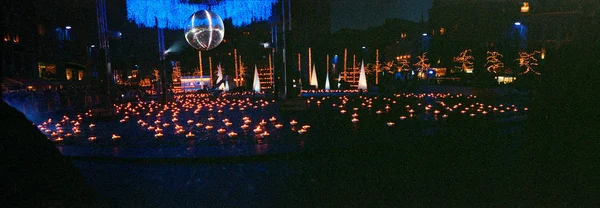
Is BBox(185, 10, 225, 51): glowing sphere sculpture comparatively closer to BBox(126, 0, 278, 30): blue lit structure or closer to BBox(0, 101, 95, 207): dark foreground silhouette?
BBox(126, 0, 278, 30): blue lit structure

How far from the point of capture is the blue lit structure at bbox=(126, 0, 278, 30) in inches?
688

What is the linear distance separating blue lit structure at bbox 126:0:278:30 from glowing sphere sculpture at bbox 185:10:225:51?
519 cm

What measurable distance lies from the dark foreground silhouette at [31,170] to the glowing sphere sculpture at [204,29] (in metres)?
10.0

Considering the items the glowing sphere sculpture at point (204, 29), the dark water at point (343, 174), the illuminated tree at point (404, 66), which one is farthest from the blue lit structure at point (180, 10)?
the illuminated tree at point (404, 66)

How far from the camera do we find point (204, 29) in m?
12.0

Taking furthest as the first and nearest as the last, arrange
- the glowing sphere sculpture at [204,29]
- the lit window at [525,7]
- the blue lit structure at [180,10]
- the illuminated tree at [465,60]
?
the lit window at [525,7] → the illuminated tree at [465,60] → the blue lit structure at [180,10] → the glowing sphere sculpture at [204,29]

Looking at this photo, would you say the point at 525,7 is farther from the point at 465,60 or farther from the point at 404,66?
the point at 404,66

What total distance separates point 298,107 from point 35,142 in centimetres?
1225

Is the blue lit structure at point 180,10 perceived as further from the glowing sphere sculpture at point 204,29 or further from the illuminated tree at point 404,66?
the illuminated tree at point 404,66

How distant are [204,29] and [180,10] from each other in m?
7.38

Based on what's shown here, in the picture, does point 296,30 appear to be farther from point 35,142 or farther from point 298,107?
point 35,142

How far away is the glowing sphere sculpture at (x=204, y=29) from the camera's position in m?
11.9

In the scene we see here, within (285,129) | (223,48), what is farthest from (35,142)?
(223,48)

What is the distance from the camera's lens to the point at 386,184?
16.7 ft
